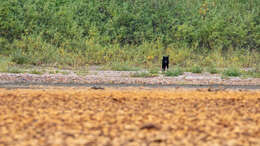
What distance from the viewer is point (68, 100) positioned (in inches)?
355

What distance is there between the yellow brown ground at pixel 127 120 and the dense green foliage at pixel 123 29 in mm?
11004

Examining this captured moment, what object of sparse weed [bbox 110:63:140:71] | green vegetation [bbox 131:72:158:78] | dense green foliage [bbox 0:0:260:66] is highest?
dense green foliage [bbox 0:0:260:66]

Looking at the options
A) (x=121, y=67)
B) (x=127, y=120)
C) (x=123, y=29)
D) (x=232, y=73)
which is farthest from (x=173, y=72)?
(x=127, y=120)

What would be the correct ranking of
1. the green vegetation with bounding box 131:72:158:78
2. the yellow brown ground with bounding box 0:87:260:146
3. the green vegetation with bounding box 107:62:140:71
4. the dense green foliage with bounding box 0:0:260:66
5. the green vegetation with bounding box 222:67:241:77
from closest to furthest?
the yellow brown ground with bounding box 0:87:260:146 < the green vegetation with bounding box 131:72:158:78 < the green vegetation with bounding box 222:67:241:77 < the green vegetation with bounding box 107:62:140:71 < the dense green foliage with bounding box 0:0:260:66

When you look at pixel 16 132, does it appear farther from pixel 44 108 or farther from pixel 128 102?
pixel 128 102

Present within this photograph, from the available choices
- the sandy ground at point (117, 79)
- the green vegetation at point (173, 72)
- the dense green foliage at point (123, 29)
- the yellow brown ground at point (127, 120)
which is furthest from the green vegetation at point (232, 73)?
the yellow brown ground at point (127, 120)

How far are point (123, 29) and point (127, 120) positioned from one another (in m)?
16.2

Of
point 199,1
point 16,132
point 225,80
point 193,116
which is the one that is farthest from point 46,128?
point 199,1

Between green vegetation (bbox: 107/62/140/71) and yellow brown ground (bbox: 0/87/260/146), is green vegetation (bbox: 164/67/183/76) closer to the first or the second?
green vegetation (bbox: 107/62/140/71)

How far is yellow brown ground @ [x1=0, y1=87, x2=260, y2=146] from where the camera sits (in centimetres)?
592

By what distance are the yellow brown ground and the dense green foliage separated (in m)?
11.0

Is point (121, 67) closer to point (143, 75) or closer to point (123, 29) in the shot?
point (143, 75)

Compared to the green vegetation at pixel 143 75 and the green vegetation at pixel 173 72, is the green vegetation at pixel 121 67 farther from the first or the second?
the green vegetation at pixel 173 72

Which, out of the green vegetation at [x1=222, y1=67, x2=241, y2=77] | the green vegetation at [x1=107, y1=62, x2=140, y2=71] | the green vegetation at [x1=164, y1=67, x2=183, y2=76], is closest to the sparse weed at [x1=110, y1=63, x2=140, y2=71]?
the green vegetation at [x1=107, y1=62, x2=140, y2=71]
